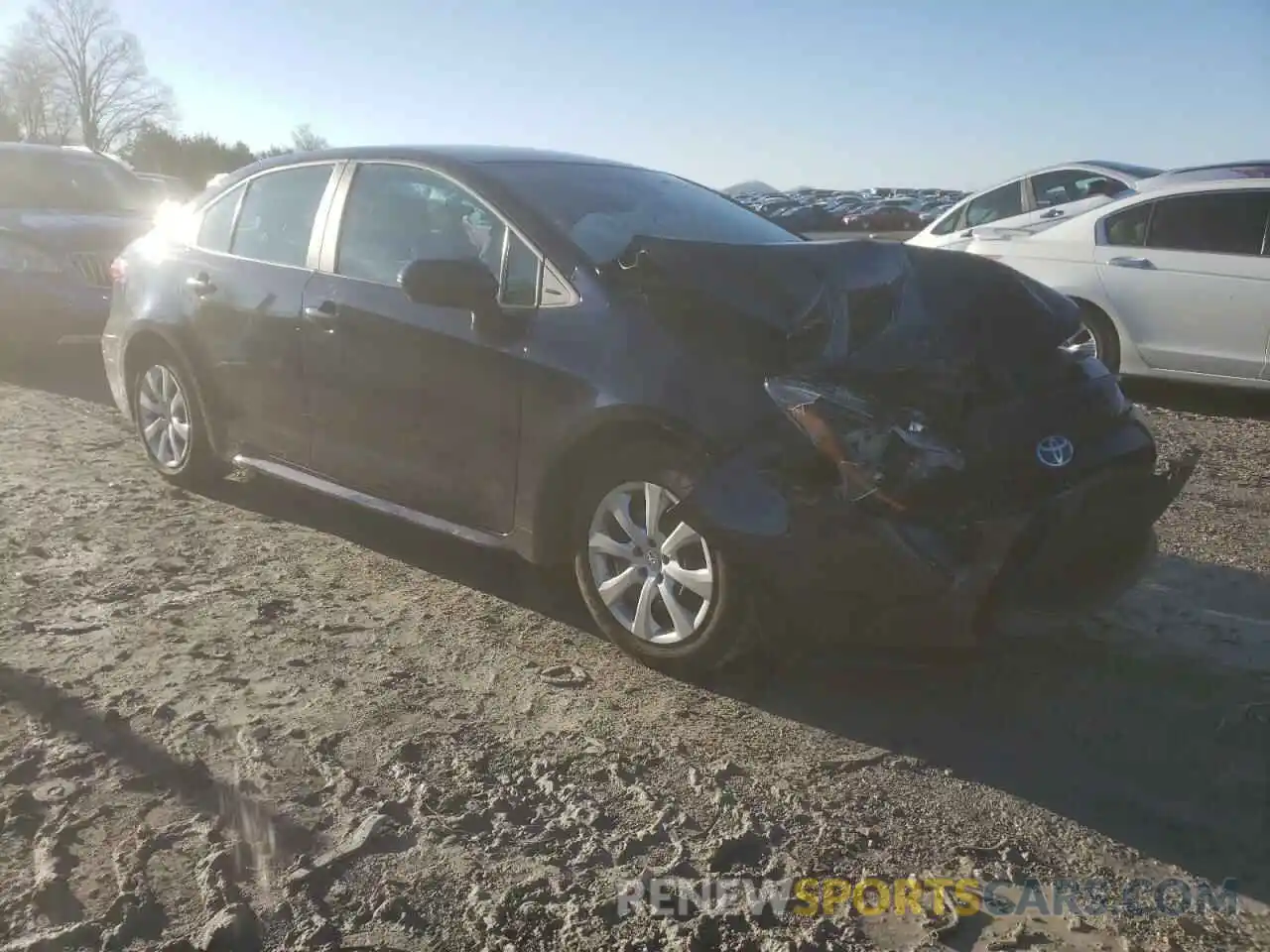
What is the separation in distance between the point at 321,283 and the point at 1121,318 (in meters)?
5.43

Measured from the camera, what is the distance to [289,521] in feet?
18.5

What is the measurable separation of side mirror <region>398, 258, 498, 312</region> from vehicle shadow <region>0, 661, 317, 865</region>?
5.59 feet

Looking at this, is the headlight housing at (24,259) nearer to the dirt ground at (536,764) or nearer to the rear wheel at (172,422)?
the rear wheel at (172,422)

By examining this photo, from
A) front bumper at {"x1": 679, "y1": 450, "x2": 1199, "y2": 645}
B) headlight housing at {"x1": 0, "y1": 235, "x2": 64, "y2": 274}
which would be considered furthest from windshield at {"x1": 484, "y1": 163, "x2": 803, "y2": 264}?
headlight housing at {"x1": 0, "y1": 235, "x2": 64, "y2": 274}

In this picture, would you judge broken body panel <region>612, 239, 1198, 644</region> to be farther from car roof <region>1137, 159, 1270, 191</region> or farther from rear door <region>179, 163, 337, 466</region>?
car roof <region>1137, 159, 1270, 191</region>

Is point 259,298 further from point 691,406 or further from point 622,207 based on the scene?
point 691,406

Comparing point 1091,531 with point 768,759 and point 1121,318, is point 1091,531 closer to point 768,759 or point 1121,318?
point 768,759

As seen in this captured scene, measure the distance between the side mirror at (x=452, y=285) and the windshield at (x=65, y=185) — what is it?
278 inches

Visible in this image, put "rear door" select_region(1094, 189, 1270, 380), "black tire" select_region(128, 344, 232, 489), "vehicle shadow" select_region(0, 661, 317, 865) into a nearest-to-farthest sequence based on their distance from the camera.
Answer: "vehicle shadow" select_region(0, 661, 317, 865) → "black tire" select_region(128, 344, 232, 489) → "rear door" select_region(1094, 189, 1270, 380)

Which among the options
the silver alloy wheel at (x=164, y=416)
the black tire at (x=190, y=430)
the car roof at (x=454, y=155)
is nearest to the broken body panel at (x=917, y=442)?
the car roof at (x=454, y=155)

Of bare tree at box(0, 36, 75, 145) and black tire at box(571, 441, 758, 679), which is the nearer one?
black tire at box(571, 441, 758, 679)

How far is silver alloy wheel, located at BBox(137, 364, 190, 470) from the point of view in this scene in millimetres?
5816

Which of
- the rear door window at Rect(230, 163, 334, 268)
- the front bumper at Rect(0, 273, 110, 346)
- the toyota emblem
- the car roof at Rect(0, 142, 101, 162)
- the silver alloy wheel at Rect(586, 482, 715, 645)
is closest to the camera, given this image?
the toyota emblem

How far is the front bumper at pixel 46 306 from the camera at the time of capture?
29.8 ft
